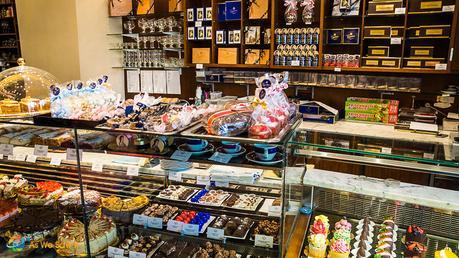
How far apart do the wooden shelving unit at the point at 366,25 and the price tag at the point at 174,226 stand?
8.53ft

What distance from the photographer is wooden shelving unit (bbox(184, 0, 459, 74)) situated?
130 inches

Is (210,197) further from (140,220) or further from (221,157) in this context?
(221,157)

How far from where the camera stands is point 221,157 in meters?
1.52

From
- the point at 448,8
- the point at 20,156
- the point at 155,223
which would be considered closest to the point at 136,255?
the point at 155,223

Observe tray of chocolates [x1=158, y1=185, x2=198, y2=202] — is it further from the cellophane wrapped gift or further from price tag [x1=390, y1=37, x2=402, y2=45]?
price tag [x1=390, y1=37, x2=402, y2=45]

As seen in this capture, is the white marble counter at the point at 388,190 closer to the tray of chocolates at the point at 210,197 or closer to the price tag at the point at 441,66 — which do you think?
the tray of chocolates at the point at 210,197

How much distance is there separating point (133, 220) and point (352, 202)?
123 centimetres

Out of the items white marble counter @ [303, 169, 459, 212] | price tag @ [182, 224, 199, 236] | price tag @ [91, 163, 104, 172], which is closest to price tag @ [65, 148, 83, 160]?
price tag @ [91, 163, 104, 172]

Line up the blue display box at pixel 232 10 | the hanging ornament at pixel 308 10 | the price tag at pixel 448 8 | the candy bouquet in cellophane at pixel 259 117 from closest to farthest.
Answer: the candy bouquet in cellophane at pixel 259 117
the price tag at pixel 448 8
the hanging ornament at pixel 308 10
the blue display box at pixel 232 10

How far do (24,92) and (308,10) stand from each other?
2.99 m

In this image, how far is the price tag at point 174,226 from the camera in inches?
71.9

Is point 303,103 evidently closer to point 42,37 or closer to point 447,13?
point 447,13

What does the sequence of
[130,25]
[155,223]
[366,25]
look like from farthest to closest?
[130,25], [366,25], [155,223]

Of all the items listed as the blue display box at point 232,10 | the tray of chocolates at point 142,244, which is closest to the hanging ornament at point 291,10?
the blue display box at point 232,10
